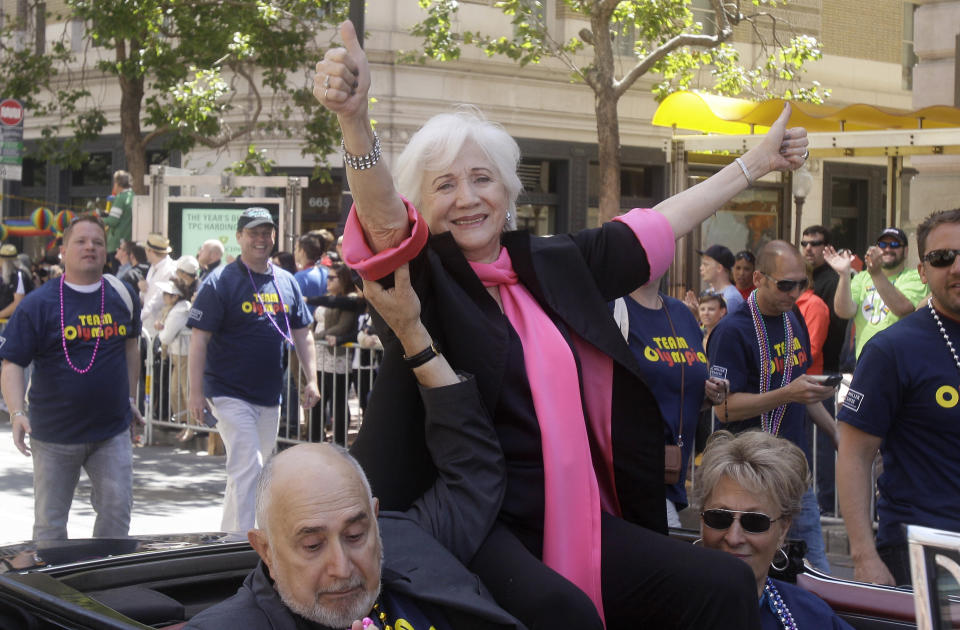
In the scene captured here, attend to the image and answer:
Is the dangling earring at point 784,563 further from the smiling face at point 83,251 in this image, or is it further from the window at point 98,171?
the window at point 98,171

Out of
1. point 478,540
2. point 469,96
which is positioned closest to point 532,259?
point 478,540

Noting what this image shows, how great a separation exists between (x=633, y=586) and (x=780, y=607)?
2.21ft

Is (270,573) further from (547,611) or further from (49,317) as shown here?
(49,317)

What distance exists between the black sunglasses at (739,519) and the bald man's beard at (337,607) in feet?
3.79

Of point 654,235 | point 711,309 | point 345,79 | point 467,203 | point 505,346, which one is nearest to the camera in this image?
point 345,79

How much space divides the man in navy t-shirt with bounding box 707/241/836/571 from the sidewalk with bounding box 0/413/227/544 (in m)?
4.23

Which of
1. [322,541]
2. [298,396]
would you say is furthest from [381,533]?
[298,396]

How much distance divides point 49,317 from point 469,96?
15189mm

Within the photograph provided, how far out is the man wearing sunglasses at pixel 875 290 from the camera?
8.41 m

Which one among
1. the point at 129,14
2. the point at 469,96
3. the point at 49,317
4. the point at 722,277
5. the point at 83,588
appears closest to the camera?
the point at 83,588

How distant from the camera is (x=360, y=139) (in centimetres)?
262

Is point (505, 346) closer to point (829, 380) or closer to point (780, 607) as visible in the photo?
point (780, 607)

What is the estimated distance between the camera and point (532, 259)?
9.94 feet

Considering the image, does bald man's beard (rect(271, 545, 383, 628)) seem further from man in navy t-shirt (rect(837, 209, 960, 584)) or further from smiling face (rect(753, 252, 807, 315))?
smiling face (rect(753, 252, 807, 315))
